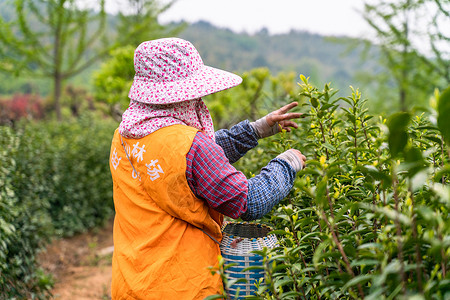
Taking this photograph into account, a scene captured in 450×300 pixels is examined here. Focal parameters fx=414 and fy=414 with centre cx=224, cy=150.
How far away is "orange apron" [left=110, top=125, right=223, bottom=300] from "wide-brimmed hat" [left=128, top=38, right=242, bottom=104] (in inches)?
6.3

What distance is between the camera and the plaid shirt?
1.66 meters

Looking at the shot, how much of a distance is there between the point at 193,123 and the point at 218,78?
23cm

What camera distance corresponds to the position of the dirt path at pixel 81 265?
459 centimetres

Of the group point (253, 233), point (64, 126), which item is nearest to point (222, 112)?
point (64, 126)

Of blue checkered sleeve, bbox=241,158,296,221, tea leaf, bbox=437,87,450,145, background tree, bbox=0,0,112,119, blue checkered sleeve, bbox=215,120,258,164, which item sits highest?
background tree, bbox=0,0,112,119

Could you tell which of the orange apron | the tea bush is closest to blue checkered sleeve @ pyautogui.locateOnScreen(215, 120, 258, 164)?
the tea bush

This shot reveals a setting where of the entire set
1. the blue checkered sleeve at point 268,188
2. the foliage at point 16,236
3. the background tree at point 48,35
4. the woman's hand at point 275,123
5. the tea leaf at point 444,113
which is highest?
the background tree at point 48,35

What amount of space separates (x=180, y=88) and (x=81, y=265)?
4.60 meters

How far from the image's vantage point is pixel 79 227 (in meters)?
6.44

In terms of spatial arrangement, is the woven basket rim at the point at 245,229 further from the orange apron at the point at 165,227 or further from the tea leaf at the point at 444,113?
the tea leaf at the point at 444,113

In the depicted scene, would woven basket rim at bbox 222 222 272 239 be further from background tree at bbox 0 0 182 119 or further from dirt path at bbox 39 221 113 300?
background tree at bbox 0 0 182 119

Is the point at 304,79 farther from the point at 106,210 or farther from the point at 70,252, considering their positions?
the point at 106,210

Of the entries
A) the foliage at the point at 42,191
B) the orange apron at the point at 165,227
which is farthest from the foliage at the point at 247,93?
the orange apron at the point at 165,227

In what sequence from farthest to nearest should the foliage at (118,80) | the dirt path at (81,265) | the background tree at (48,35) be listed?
the background tree at (48,35) < the foliage at (118,80) < the dirt path at (81,265)
